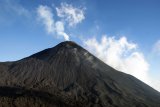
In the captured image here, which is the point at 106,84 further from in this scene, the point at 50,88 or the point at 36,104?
the point at 36,104

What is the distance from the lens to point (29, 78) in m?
200

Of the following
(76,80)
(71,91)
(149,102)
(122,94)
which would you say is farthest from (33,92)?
(149,102)

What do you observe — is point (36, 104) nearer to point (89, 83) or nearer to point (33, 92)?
point (33, 92)

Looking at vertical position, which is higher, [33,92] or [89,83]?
[89,83]

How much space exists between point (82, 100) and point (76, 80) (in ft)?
81.5

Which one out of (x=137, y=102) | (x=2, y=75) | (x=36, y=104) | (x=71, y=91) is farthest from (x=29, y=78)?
(x=137, y=102)

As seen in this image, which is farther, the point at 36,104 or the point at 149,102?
the point at 149,102

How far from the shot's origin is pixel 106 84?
200 meters

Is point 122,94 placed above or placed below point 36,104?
above

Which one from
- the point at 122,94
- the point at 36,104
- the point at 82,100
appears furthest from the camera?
the point at 122,94

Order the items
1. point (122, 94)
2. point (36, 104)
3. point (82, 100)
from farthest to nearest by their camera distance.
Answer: point (122, 94) → point (82, 100) → point (36, 104)

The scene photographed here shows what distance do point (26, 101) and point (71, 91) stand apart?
2865cm

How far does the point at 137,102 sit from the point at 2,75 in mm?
70557

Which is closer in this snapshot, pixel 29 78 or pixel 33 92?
pixel 33 92
